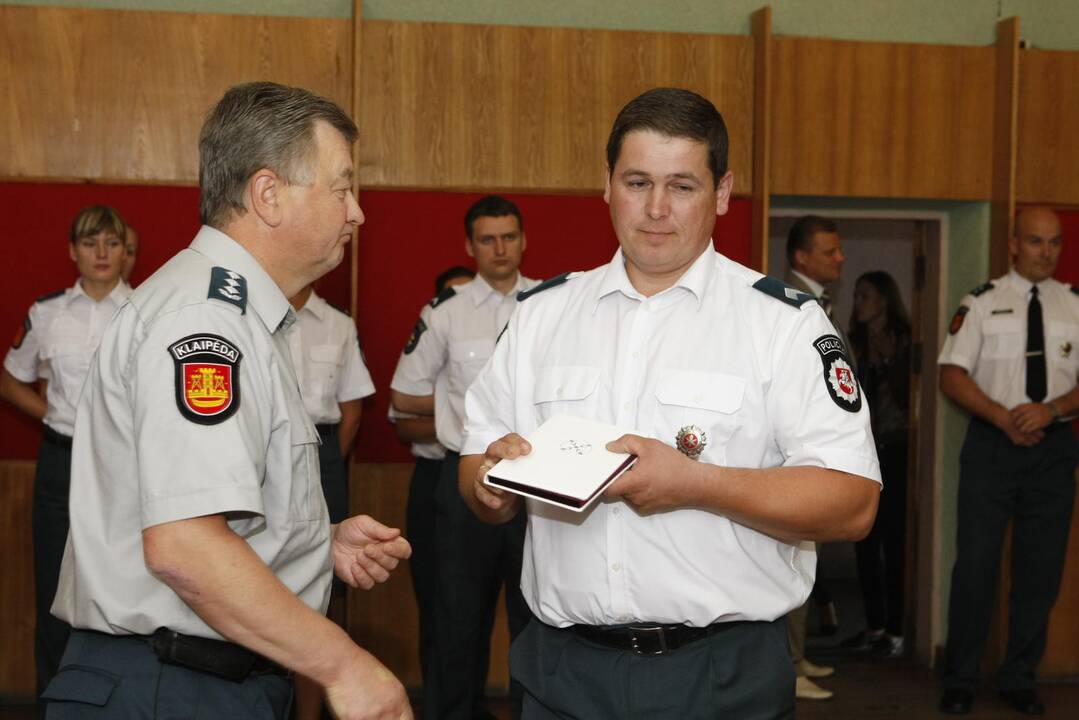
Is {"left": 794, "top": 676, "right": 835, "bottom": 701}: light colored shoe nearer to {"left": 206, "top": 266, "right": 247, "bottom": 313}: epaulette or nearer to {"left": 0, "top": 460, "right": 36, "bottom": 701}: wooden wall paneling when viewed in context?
{"left": 0, "top": 460, "right": 36, "bottom": 701}: wooden wall paneling

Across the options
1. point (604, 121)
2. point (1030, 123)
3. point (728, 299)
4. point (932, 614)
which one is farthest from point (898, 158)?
point (728, 299)

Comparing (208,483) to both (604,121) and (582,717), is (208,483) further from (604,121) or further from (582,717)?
(604,121)

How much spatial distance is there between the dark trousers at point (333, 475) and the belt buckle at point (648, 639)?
90.7 inches

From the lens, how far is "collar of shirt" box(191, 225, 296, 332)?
175cm

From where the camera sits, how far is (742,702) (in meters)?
1.88

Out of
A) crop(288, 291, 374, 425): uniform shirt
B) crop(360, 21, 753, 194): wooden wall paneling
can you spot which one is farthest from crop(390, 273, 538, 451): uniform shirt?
crop(360, 21, 753, 194): wooden wall paneling

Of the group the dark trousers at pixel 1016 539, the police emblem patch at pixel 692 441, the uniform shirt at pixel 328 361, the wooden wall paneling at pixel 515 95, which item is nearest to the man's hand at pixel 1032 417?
the dark trousers at pixel 1016 539

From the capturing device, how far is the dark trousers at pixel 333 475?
4094mm

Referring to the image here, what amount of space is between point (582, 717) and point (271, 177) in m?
1.05

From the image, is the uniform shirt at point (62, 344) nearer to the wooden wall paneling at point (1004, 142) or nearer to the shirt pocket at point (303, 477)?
the shirt pocket at point (303, 477)

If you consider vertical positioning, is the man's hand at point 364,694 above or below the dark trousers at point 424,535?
above

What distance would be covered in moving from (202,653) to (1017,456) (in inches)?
157

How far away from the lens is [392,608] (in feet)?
16.5

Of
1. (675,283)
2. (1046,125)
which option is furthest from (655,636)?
(1046,125)
